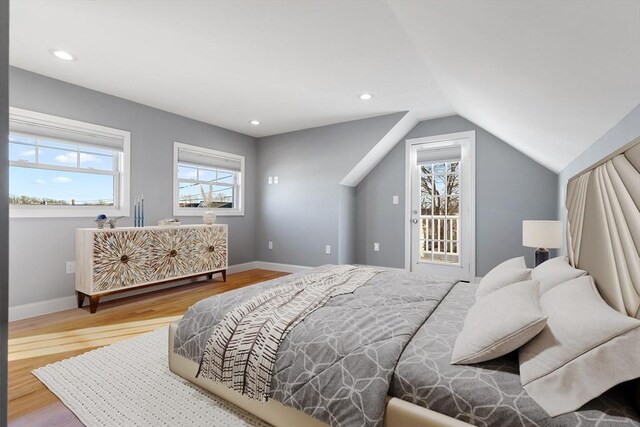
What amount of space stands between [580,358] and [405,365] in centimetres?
54

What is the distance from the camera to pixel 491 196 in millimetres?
4074

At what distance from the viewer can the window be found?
170 inches

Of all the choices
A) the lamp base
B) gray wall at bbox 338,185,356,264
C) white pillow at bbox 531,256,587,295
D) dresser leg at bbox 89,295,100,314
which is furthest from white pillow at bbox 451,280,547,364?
gray wall at bbox 338,185,356,264

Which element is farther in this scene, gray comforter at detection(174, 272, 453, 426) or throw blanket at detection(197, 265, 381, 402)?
throw blanket at detection(197, 265, 381, 402)

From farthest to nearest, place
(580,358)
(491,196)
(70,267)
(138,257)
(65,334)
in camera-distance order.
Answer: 1. (491,196)
2. (138,257)
3. (70,267)
4. (65,334)
5. (580,358)

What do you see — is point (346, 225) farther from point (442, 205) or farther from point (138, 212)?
point (138, 212)

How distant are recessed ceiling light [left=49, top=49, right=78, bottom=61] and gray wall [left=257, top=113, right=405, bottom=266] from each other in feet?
9.89

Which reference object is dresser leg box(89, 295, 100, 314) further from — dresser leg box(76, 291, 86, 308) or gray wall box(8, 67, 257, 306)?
gray wall box(8, 67, 257, 306)

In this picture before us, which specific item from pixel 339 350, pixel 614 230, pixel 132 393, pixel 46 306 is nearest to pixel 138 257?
pixel 46 306

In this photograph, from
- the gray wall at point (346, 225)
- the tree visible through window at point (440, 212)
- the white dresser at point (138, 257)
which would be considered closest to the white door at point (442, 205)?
the tree visible through window at point (440, 212)

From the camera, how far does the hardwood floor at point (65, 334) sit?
63.3 inches

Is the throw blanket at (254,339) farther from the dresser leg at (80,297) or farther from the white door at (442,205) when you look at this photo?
the white door at (442,205)

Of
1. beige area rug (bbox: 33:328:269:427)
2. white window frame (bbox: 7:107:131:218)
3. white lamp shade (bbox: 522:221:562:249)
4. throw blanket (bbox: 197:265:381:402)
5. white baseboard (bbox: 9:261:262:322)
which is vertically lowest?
beige area rug (bbox: 33:328:269:427)

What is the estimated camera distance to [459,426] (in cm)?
98
